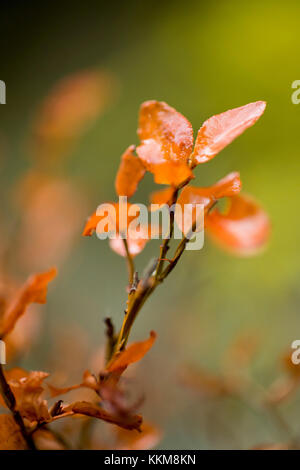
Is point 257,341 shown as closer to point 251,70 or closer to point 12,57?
point 251,70

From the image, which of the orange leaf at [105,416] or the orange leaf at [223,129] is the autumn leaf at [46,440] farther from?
the orange leaf at [223,129]

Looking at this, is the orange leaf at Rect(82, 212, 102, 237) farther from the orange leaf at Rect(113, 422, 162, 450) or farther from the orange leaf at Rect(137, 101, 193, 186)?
the orange leaf at Rect(113, 422, 162, 450)

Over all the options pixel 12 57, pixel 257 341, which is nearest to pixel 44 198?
pixel 257 341

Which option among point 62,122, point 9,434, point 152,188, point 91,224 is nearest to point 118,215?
point 91,224

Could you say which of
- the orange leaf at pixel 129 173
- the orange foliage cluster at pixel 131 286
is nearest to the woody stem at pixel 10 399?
the orange foliage cluster at pixel 131 286

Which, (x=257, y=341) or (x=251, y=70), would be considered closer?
(x=257, y=341)
